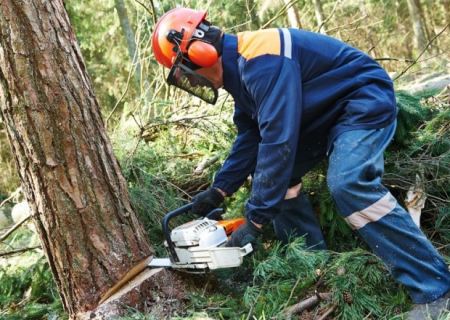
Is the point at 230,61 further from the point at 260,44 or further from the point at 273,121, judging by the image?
the point at 273,121

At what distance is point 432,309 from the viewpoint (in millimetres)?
2051

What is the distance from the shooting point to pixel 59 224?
2.33 m

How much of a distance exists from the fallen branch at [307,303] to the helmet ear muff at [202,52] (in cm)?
136

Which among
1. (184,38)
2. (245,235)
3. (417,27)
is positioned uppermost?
(184,38)

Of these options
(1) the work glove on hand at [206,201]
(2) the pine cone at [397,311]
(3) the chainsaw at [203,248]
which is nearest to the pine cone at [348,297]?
(2) the pine cone at [397,311]

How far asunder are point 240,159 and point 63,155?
1.09m

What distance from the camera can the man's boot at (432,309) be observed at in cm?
203

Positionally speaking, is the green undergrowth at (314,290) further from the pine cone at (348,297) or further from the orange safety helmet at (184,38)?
the orange safety helmet at (184,38)

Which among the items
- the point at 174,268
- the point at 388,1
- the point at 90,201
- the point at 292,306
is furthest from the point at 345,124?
the point at 388,1

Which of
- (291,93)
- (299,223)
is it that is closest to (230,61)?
(291,93)

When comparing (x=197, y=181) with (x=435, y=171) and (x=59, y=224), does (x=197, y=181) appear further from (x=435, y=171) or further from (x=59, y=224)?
(x=435, y=171)

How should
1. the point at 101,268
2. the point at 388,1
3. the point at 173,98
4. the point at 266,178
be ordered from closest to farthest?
the point at 266,178 → the point at 101,268 → the point at 173,98 → the point at 388,1

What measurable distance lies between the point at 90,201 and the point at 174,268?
620 millimetres

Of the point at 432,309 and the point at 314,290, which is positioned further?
the point at 314,290
